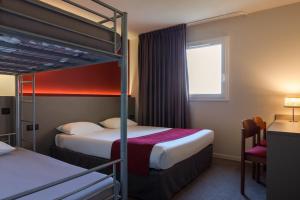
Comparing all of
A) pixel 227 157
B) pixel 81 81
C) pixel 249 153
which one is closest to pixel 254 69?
pixel 227 157

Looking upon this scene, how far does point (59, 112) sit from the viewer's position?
10.6 feet

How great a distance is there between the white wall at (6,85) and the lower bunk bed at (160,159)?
0.89 m

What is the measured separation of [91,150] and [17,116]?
1.00 meters

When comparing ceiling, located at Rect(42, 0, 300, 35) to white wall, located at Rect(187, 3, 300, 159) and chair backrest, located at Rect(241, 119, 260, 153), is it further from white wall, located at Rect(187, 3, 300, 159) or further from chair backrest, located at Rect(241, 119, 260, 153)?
chair backrest, located at Rect(241, 119, 260, 153)

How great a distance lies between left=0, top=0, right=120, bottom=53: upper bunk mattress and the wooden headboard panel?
2134mm

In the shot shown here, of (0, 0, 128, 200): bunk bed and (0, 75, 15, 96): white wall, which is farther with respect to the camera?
(0, 75, 15, 96): white wall

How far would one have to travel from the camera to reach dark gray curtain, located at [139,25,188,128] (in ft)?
12.7

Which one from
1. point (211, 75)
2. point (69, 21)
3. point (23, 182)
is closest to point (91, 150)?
point (23, 182)

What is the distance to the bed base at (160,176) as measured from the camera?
2.04m

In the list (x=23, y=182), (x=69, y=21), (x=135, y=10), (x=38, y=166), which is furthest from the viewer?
(x=135, y=10)

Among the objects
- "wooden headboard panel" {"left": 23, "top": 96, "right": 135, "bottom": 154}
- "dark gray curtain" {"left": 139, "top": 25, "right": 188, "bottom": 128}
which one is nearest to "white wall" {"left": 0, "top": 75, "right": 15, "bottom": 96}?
"wooden headboard panel" {"left": 23, "top": 96, "right": 135, "bottom": 154}

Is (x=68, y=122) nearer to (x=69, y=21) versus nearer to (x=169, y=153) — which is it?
(x=169, y=153)

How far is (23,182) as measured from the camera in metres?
1.37

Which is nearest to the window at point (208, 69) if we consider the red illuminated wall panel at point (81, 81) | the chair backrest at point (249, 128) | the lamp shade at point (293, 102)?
the lamp shade at point (293, 102)
